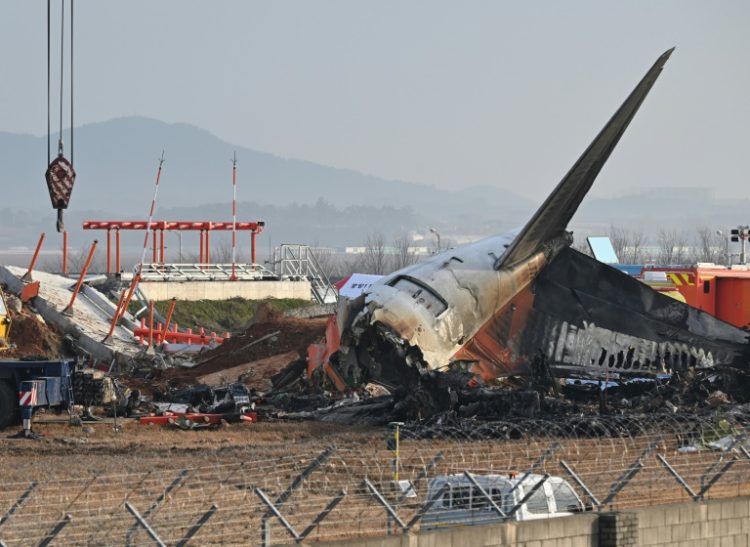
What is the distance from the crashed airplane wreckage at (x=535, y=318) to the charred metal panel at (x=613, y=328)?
0.08 ft

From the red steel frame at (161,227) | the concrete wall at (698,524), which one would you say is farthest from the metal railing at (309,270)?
the concrete wall at (698,524)

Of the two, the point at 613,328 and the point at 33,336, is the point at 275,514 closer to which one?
the point at 613,328

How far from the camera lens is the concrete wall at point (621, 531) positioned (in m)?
16.0

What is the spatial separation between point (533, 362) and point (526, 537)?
1953cm

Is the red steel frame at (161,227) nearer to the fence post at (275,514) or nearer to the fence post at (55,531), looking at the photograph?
the fence post at (275,514)

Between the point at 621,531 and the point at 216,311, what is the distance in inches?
2138

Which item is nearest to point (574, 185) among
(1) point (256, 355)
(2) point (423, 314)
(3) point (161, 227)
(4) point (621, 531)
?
(2) point (423, 314)

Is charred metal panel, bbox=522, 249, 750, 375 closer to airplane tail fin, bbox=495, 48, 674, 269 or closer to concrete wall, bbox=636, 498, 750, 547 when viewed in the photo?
airplane tail fin, bbox=495, 48, 674, 269

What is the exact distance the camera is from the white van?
16.9m

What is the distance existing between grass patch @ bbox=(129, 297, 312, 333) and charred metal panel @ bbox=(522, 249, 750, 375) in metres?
31.4

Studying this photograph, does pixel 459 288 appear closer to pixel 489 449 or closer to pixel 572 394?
pixel 572 394

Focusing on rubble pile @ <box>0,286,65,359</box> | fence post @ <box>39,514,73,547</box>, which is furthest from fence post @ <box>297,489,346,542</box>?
rubble pile @ <box>0,286,65,359</box>

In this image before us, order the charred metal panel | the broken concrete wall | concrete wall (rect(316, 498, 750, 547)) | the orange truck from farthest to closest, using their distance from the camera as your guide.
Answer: the orange truck, the broken concrete wall, the charred metal panel, concrete wall (rect(316, 498, 750, 547))

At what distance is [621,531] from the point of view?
17.6 meters
